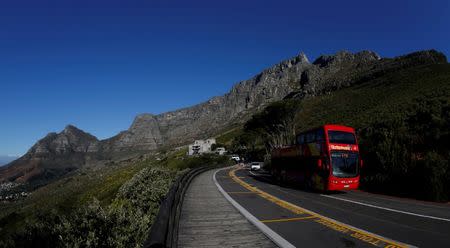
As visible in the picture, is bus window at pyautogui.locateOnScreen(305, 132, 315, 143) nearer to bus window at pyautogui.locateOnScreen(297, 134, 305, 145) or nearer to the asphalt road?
bus window at pyautogui.locateOnScreen(297, 134, 305, 145)

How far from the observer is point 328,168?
19.3 metres

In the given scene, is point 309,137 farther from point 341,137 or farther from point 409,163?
point 409,163

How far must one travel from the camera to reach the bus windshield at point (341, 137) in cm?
1975

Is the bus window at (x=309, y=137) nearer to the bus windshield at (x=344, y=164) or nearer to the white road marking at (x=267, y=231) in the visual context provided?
the bus windshield at (x=344, y=164)

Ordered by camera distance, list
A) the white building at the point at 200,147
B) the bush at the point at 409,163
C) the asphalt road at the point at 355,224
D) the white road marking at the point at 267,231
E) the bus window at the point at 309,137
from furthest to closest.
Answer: the white building at the point at 200,147 < the bus window at the point at 309,137 < the bush at the point at 409,163 < the asphalt road at the point at 355,224 < the white road marking at the point at 267,231

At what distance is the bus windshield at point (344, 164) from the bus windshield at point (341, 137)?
74cm

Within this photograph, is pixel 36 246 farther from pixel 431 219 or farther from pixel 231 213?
pixel 431 219

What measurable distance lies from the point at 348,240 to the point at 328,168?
38.9ft

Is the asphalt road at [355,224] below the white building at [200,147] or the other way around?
below

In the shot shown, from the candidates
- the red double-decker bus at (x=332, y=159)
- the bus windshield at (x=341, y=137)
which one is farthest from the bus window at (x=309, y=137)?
the bus windshield at (x=341, y=137)

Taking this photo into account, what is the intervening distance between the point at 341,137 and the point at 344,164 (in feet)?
5.51

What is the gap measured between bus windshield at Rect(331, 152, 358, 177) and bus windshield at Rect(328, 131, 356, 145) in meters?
0.74

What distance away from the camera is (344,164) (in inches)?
771

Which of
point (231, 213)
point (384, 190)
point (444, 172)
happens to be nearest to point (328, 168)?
point (384, 190)
